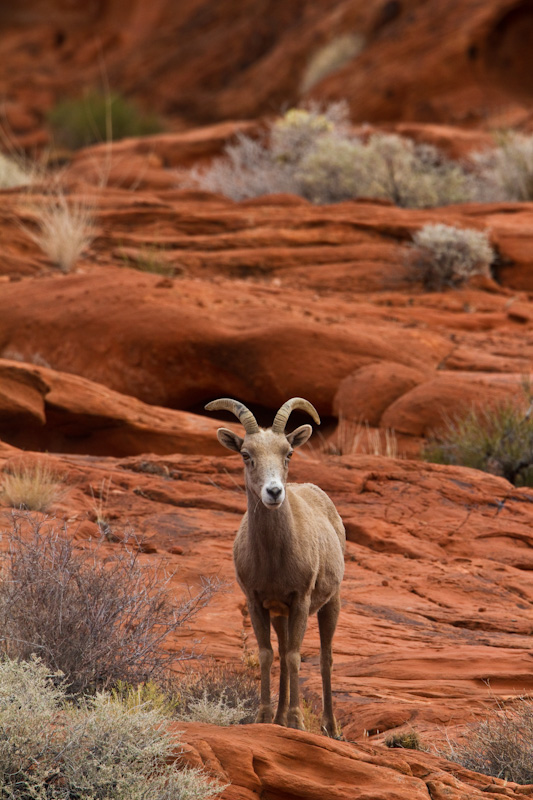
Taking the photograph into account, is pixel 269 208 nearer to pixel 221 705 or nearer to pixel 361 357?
pixel 361 357

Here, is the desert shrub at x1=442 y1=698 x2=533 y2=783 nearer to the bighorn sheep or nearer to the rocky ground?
the rocky ground

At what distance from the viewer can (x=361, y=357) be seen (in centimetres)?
1411

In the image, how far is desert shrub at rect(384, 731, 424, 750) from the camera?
18.1 ft

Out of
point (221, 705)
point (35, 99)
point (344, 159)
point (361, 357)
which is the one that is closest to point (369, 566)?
point (221, 705)

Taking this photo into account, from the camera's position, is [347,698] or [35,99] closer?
[347,698]

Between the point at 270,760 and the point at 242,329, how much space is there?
988 cm

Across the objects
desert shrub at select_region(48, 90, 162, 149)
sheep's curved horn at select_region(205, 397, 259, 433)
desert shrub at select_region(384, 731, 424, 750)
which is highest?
desert shrub at select_region(48, 90, 162, 149)

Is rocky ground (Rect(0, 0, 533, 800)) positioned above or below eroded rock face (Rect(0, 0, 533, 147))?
below

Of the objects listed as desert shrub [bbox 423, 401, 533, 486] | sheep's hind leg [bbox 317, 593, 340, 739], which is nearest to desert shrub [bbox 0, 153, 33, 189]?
desert shrub [bbox 423, 401, 533, 486]

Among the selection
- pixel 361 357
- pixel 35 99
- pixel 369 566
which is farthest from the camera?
pixel 35 99

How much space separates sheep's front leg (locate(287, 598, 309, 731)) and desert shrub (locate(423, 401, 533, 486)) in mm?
6851

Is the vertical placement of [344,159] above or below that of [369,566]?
above

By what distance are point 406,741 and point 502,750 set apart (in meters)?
0.54

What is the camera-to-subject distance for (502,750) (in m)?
5.25
